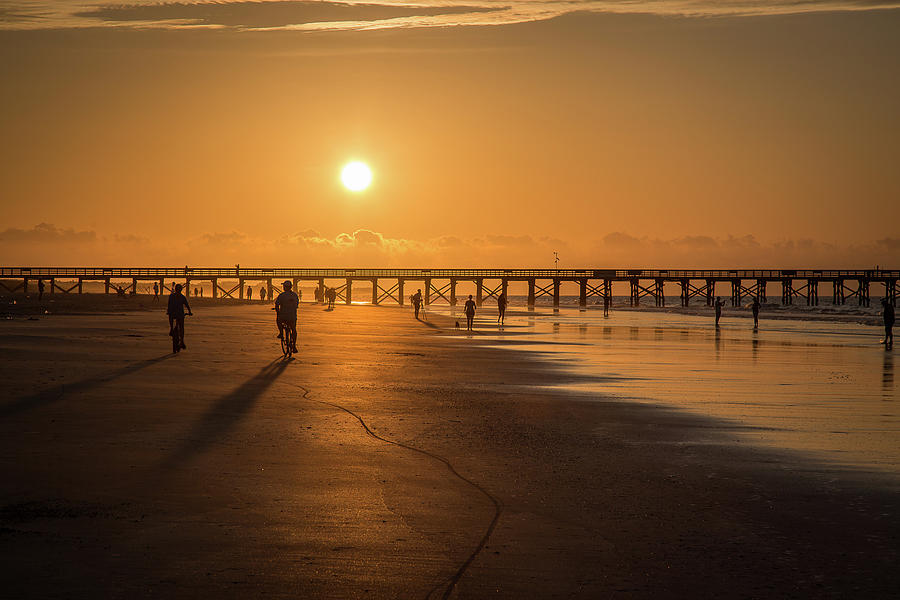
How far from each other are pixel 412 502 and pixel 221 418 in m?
4.50

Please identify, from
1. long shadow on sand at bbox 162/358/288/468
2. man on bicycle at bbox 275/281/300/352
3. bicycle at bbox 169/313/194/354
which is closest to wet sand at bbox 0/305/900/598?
long shadow on sand at bbox 162/358/288/468

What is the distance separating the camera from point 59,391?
472 inches

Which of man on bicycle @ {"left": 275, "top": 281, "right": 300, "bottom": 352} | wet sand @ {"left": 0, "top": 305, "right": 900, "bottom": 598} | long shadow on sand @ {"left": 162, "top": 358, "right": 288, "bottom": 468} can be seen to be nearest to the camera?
wet sand @ {"left": 0, "top": 305, "right": 900, "bottom": 598}

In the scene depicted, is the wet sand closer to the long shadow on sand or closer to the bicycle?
the long shadow on sand

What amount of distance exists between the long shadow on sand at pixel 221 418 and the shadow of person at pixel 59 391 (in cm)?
202

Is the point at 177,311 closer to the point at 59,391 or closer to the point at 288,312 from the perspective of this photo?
the point at 288,312

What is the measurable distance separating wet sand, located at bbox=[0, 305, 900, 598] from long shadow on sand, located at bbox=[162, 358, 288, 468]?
5cm

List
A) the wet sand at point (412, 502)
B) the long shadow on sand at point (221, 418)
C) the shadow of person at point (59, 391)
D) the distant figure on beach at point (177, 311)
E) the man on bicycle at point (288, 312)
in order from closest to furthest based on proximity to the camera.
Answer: the wet sand at point (412, 502) → the long shadow on sand at point (221, 418) → the shadow of person at point (59, 391) → the distant figure on beach at point (177, 311) → the man on bicycle at point (288, 312)

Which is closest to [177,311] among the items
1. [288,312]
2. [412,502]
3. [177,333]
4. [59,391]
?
[177,333]

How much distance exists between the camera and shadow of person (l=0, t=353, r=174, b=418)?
10.3 metres

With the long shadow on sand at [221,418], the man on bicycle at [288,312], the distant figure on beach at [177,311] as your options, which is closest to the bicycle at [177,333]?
the distant figure on beach at [177,311]

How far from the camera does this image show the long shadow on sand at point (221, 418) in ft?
26.8

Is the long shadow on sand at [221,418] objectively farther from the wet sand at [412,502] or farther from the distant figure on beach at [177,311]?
the distant figure on beach at [177,311]

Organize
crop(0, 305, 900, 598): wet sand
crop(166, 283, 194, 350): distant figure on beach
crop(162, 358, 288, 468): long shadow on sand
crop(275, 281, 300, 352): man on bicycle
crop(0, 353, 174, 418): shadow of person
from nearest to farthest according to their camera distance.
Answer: crop(0, 305, 900, 598): wet sand
crop(162, 358, 288, 468): long shadow on sand
crop(0, 353, 174, 418): shadow of person
crop(166, 283, 194, 350): distant figure on beach
crop(275, 281, 300, 352): man on bicycle
